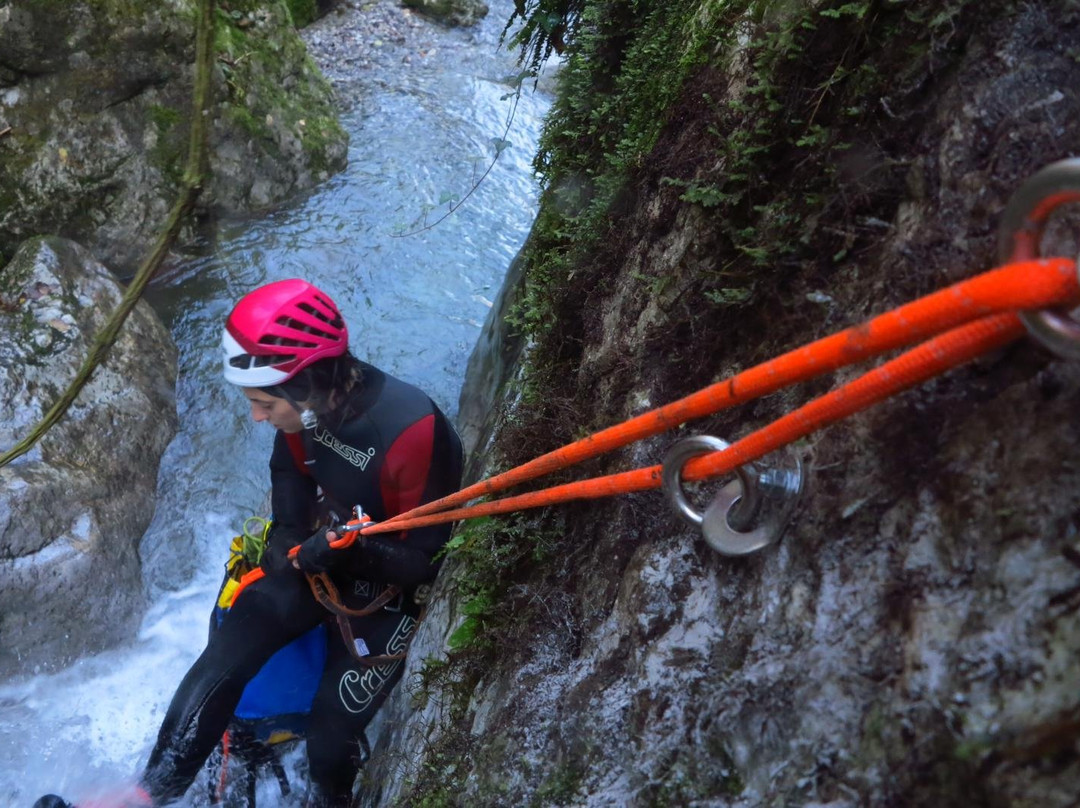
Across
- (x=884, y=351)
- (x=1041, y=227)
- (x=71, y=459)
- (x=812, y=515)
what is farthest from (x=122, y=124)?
(x=1041, y=227)

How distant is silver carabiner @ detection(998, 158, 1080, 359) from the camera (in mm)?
1229

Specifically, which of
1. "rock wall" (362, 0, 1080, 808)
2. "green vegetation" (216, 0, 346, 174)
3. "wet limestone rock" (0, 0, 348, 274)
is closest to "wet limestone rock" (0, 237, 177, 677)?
"wet limestone rock" (0, 0, 348, 274)

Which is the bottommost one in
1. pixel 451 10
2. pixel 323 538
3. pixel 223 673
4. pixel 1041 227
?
pixel 223 673

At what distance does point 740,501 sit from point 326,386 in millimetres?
2252

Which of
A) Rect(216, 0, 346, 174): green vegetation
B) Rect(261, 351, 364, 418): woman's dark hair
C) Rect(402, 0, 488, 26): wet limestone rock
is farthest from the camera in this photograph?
Rect(402, 0, 488, 26): wet limestone rock

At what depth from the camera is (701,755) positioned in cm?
175

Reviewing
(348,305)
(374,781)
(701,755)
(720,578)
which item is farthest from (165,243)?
(348,305)

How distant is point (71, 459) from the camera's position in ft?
17.7

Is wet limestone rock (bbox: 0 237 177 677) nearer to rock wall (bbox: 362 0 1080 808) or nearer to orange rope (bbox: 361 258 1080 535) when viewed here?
rock wall (bbox: 362 0 1080 808)

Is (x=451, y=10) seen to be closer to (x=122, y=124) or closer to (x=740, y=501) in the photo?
(x=122, y=124)

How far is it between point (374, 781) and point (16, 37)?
21.8 feet

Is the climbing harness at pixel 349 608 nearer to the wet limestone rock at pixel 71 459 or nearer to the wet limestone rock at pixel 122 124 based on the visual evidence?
the wet limestone rock at pixel 71 459

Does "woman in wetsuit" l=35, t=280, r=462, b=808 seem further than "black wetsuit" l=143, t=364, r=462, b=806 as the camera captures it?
No

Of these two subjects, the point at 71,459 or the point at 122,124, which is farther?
the point at 122,124
